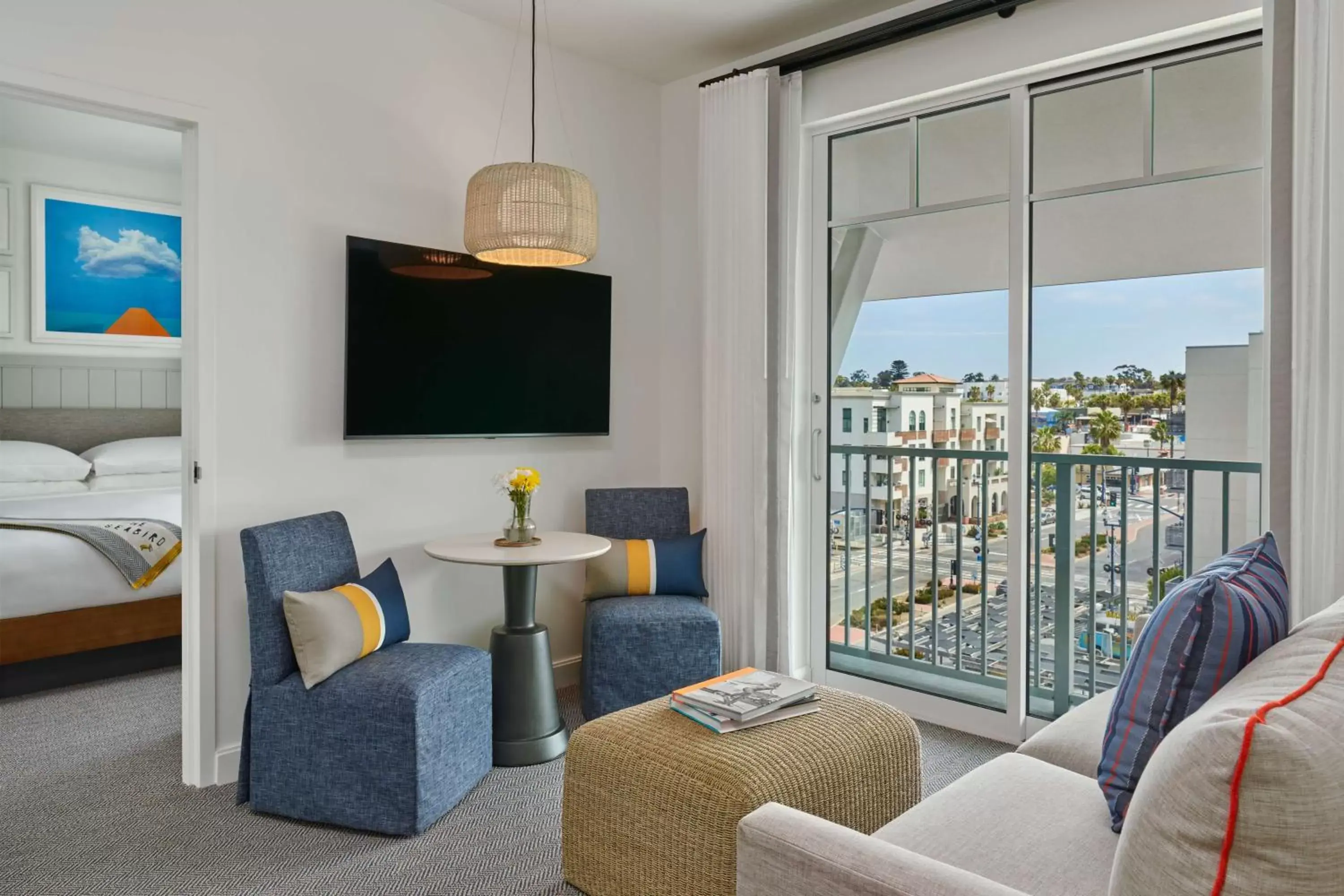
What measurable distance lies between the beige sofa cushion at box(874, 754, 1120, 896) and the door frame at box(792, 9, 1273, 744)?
1476 mm

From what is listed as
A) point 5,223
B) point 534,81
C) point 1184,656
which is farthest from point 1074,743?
point 5,223

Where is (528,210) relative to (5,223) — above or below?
below

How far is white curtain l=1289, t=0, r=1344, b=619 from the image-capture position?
230 cm

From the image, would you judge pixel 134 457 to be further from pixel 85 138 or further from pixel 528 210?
pixel 528 210

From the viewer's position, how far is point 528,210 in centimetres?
295

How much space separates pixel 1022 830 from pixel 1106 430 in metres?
1.88

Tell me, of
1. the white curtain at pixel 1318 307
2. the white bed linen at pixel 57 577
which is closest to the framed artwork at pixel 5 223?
the white bed linen at pixel 57 577

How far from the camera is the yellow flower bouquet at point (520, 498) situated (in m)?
3.22

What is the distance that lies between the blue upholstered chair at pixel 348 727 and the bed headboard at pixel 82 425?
367 centimetres

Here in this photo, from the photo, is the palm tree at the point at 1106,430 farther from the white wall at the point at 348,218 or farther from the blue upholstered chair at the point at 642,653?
the white wall at the point at 348,218

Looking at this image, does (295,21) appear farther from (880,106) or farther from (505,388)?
(880,106)

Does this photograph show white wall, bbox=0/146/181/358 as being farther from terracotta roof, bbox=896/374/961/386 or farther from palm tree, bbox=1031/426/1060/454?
palm tree, bbox=1031/426/1060/454

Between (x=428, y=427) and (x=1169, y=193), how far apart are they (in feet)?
8.69

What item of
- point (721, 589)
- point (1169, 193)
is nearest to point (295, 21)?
point (721, 589)
